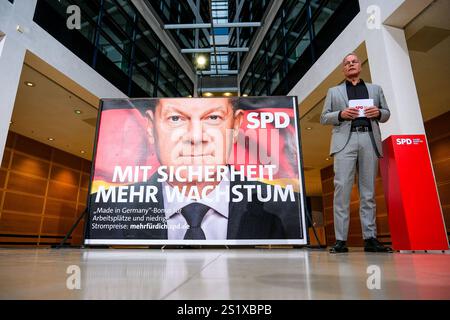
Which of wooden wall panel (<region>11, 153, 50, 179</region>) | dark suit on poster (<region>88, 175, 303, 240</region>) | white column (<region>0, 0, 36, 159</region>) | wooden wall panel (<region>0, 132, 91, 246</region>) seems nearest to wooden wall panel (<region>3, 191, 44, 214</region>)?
wooden wall panel (<region>0, 132, 91, 246</region>)

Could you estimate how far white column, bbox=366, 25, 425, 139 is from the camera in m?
3.17

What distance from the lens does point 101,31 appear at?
6.77 meters

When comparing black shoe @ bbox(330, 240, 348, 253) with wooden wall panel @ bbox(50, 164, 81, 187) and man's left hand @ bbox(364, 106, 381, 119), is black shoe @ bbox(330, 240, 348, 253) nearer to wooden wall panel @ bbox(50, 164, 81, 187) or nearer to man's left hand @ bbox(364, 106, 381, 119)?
man's left hand @ bbox(364, 106, 381, 119)

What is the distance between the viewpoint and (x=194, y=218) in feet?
8.79

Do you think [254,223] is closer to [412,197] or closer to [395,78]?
[412,197]

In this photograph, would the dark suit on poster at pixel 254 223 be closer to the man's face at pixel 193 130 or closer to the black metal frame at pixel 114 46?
the man's face at pixel 193 130

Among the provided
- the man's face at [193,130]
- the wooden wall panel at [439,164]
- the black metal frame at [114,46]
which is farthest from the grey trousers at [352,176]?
the black metal frame at [114,46]

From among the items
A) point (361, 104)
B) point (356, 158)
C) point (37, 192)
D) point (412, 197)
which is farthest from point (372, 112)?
point (37, 192)

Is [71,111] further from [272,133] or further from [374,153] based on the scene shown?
[374,153]

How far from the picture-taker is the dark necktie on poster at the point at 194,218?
8.64 feet

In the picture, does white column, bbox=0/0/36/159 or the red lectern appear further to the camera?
white column, bbox=0/0/36/159

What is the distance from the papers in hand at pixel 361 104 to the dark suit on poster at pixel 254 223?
3.03 ft
